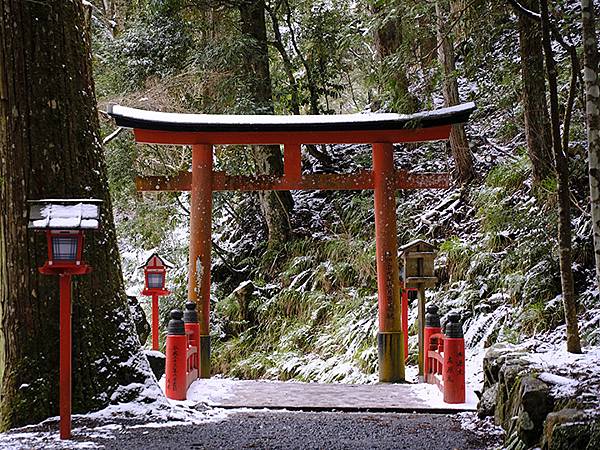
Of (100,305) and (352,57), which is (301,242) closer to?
(352,57)

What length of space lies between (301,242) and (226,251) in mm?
2199

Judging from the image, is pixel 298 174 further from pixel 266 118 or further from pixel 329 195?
pixel 329 195

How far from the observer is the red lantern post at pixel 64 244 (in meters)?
4.53

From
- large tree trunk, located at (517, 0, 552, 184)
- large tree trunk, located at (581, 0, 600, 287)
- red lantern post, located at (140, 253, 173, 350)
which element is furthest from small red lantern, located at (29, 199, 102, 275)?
large tree trunk, located at (517, 0, 552, 184)

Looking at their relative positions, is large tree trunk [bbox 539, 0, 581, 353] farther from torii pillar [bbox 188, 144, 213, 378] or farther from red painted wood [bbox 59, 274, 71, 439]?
torii pillar [bbox 188, 144, 213, 378]

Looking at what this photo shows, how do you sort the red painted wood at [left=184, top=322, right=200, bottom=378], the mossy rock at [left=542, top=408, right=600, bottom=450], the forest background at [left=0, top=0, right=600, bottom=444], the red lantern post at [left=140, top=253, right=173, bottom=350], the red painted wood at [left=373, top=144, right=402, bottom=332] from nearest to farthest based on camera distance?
the mossy rock at [left=542, top=408, right=600, bottom=450] < the forest background at [left=0, top=0, right=600, bottom=444] < the red painted wood at [left=184, top=322, right=200, bottom=378] < the red painted wood at [left=373, top=144, right=402, bottom=332] < the red lantern post at [left=140, top=253, right=173, bottom=350]

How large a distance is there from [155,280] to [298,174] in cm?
269

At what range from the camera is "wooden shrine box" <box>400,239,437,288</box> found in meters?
8.09

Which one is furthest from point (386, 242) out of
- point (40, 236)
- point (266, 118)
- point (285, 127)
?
point (40, 236)

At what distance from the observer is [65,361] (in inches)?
181

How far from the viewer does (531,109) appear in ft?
29.8

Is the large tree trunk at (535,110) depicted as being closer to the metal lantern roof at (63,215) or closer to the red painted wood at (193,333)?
the red painted wood at (193,333)

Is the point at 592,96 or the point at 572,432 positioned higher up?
the point at 592,96

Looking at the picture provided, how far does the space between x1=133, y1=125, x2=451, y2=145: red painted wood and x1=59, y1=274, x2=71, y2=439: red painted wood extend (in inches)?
167
